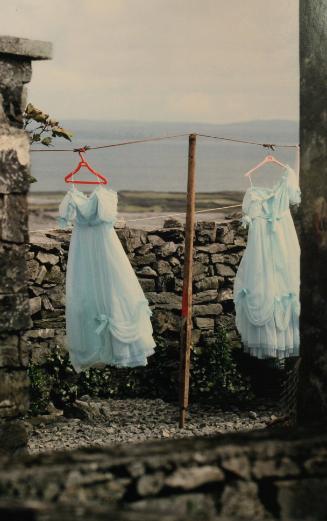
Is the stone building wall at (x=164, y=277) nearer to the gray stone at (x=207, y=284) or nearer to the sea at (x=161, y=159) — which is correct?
the gray stone at (x=207, y=284)

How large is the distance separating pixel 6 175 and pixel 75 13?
17321 millimetres

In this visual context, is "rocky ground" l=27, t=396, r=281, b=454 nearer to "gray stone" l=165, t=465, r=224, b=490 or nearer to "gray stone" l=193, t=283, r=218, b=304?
"gray stone" l=193, t=283, r=218, b=304

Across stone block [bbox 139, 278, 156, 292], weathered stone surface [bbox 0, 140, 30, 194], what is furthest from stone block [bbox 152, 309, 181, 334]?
weathered stone surface [bbox 0, 140, 30, 194]

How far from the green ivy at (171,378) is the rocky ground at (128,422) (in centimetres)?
12

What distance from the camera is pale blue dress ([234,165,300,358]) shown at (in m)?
7.56

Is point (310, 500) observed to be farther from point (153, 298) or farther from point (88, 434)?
point (153, 298)

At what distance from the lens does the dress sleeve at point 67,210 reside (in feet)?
22.8

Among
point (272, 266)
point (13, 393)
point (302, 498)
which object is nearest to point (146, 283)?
point (272, 266)

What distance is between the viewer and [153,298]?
836 centimetres

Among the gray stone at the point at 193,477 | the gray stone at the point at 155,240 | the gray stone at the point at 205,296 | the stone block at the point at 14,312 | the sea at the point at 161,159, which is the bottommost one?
the gray stone at the point at 193,477

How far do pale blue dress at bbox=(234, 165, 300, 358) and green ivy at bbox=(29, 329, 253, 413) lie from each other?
29.8 inches

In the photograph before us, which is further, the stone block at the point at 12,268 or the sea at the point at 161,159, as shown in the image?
the sea at the point at 161,159

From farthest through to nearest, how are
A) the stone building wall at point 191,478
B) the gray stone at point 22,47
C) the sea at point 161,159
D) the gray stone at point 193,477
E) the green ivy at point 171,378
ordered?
the sea at point 161,159 < the green ivy at point 171,378 < the gray stone at point 22,47 < the gray stone at point 193,477 < the stone building wall at point 191,478

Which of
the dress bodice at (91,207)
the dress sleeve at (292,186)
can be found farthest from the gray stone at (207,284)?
the dress bodice at (91,207)
